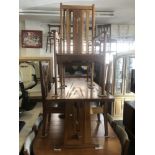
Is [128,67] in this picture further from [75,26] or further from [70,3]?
[75,26]

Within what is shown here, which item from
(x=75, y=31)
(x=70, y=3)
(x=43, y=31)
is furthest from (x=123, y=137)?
(x=43, y=31)

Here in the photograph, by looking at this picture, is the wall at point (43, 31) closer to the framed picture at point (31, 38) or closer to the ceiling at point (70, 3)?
the framed picture at point (31, 38)

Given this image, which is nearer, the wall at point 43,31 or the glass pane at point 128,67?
the glass pane at point 128,67

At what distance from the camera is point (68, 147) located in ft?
7.82

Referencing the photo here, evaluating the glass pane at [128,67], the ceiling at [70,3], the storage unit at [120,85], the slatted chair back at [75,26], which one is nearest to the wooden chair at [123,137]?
the slatted chair back at [75,26]

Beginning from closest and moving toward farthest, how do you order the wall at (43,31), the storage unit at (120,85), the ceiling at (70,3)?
1. the ceiling at (70,3)
2. the storage unit at (120,85)
3. the wall at (43,31)

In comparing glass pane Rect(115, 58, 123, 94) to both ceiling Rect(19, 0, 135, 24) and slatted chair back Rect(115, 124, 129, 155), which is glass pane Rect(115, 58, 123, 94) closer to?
ceiling Rect(19, 0, 135, 24)

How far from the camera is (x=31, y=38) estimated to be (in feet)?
22.7

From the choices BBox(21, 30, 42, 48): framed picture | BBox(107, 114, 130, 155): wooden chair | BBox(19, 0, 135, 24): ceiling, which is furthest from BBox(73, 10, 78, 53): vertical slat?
BBox(21, 30, 42, 48): framed picture

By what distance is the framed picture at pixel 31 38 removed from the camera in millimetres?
6857

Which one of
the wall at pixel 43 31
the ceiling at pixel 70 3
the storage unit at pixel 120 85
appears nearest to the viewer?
the ceiling at pixel 70 3

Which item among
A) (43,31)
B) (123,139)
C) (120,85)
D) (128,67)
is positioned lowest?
(123,139)
